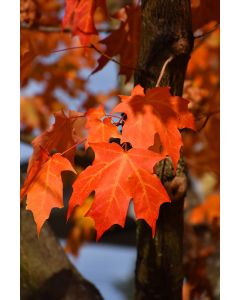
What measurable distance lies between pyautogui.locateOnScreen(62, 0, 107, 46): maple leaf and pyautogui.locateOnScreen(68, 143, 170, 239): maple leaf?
0.54m

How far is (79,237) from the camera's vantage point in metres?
4.49

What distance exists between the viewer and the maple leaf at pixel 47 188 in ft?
3.36

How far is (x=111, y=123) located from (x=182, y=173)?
0.26m

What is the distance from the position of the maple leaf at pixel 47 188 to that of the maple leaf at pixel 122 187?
67mm

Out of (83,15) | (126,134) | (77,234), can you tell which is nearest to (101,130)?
(126,134)

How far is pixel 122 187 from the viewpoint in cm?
97

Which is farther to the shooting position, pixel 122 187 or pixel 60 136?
pixel 60 136

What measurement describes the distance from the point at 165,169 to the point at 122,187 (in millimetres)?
271

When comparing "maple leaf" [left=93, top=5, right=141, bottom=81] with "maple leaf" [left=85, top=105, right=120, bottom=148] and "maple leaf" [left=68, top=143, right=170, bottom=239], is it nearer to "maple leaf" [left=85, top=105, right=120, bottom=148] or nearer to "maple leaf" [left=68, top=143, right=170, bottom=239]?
"maple leaf" [left=85, top=105, right=120, bottom=148]

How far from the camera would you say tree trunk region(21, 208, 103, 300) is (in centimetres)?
146

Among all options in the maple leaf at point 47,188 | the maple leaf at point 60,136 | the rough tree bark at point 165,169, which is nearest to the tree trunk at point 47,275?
the rough tree bark at point 165,169

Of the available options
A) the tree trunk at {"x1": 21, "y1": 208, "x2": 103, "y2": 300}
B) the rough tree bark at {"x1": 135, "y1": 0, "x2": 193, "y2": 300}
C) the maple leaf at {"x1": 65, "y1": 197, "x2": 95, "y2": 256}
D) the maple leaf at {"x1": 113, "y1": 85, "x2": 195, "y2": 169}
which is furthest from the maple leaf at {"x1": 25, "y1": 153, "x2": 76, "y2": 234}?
the maple leaf at {"x1": 65, "y1": 197, "x2": 95, "y2": 256}

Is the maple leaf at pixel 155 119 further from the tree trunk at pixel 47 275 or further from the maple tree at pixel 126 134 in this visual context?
the tree trunk at pixel 47 275

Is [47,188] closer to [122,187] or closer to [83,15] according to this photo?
[122,187]
